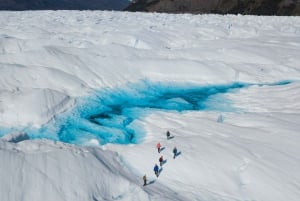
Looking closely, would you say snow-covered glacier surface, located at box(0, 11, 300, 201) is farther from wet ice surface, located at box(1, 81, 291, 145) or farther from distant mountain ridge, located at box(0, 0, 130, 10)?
distant mountain ridge, located at box(0, 0, 130, 10)

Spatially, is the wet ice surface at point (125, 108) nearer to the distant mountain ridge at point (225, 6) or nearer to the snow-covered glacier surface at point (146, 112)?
the snow-covered glacier surface at point (146, 112)

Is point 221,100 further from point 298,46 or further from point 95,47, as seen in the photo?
point 298,46

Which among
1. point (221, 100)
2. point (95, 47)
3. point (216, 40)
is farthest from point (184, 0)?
point (221, 100)

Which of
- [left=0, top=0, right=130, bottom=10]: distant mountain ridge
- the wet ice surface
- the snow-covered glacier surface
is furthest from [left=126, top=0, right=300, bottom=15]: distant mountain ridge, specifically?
the wet ice surface

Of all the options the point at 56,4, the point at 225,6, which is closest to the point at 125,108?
the point at 225,6

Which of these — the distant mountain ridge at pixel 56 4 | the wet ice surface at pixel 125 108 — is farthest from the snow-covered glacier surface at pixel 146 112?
the distant mountain ridge at pixel 56 4
